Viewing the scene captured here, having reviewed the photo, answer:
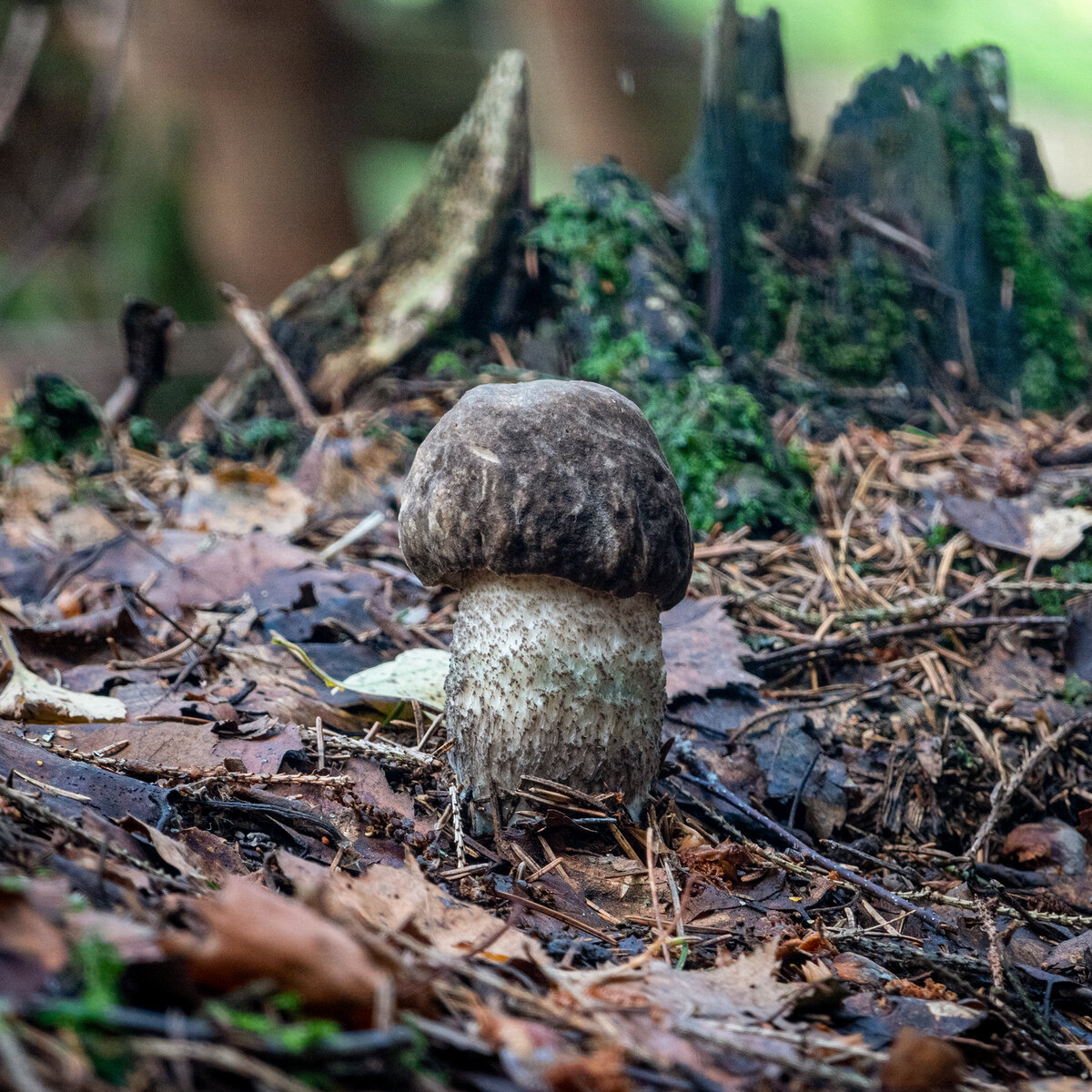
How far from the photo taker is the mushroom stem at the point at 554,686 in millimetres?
2195

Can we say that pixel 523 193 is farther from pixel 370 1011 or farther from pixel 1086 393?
pixel 370 1011

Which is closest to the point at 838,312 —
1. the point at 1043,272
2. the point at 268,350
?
the point at 1043,272

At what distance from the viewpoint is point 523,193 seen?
482cm

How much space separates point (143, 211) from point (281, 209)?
1.97 m

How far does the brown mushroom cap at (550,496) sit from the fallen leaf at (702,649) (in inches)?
31.6

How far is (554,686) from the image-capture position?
2201 mm

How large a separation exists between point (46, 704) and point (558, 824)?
1304 mm

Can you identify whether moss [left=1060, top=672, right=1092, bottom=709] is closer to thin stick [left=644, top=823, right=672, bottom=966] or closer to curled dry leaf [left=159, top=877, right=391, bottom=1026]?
thin stick [left=644, top=823, right=672, bottom=966]

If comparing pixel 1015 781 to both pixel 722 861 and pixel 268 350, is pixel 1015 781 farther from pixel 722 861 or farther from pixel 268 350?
pixel 268 350

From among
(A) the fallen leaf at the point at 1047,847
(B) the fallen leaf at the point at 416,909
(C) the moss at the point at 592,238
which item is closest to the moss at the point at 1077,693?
(A) the fallen leaf at the point at 1047,847

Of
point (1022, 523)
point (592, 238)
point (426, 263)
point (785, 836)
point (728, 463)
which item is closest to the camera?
point (785, 836)

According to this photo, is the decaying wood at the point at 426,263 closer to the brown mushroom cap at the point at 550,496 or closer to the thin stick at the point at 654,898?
the brown mushroom cap at the point at 550,496

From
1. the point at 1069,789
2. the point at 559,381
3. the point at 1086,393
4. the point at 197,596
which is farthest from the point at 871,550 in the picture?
the point at 197,596

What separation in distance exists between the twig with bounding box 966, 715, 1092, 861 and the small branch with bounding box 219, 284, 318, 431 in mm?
3479
